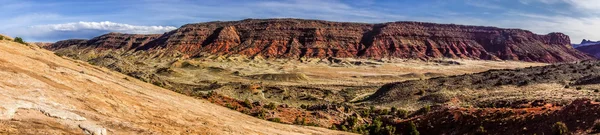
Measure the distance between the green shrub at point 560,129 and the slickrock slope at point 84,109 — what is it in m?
10.3

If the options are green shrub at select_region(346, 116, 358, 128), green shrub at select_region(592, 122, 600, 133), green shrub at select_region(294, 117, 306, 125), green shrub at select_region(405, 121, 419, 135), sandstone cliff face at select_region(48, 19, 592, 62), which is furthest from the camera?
sandstone cliff face at select_region(48, 19, 592, 62)

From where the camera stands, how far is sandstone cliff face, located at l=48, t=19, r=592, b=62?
15075 cm

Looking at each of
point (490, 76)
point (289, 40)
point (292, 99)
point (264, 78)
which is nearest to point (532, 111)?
point (490, 76)

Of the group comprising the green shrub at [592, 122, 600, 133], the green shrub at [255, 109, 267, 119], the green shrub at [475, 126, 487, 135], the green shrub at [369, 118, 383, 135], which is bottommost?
the green shrub at [369, 118, 383, 135]

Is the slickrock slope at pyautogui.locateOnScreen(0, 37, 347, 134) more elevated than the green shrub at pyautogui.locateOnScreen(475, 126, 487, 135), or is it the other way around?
the slickrock slope at pyautogui.locateOnScreen(0, 37, 347, 134)

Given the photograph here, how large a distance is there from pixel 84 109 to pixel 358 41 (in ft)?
481

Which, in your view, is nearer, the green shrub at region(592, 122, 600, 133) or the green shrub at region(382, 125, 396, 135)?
the green shrub at region(592, 122, 600, 133)

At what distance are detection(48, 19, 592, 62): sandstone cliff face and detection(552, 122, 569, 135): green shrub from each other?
126867mm

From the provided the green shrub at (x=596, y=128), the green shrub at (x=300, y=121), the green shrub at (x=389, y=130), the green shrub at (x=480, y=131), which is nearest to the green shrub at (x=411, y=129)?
the green shrub at (x=389, y=130)

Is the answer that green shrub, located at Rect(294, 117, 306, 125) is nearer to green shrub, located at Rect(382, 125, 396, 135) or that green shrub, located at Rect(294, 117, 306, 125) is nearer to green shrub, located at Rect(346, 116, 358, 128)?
green shrub, located at Rect(346, 116, 358, 128)

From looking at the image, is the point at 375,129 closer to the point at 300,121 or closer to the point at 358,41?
the point at 300,121

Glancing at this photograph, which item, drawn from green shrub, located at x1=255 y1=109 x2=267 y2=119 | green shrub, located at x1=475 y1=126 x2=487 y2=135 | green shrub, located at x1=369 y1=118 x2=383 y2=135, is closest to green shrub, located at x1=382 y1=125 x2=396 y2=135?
green shrub, located at x1=369 y1=118 x2=383 y2=135

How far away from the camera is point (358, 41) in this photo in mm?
158250

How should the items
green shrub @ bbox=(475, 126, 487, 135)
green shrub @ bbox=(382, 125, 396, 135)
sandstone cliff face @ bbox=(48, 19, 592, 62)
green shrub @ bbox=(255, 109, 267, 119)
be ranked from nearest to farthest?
1. green shrub @ bbox=(475, 126, 487, 135)
2. green shrub @ bbox=(255, 109, 267, 119)
3. green shrub @ bbox=(382, 125, 396, 135)
4. sandstone cliff face @ bbox=(48, 19, 592, 62)
